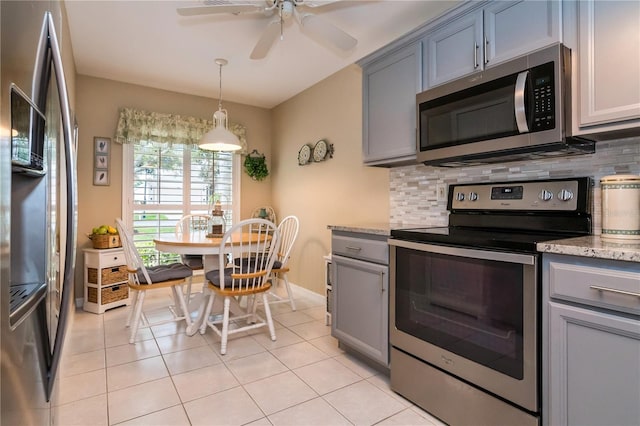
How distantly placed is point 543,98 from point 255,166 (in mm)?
3556

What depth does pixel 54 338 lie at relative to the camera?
926 millimetres

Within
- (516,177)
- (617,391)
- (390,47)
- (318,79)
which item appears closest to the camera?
(617,391)

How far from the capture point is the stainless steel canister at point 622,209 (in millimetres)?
1394

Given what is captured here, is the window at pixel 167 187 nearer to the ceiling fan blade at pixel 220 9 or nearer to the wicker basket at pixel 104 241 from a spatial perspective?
the wicker basket at pixel 104 241

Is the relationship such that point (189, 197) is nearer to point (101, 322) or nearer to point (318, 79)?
point (101, 322)

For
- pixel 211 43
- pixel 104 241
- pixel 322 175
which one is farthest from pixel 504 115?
pixel 104 241

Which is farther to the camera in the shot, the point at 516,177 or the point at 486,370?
the point at 516,177

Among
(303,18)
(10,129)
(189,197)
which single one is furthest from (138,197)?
(10,129)

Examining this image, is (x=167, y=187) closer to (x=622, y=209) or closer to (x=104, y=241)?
(x=104, y=241)

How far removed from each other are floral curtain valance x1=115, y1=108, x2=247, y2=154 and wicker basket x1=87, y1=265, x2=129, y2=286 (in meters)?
1.37

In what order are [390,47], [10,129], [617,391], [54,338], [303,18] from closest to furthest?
[10,129], [54,338], [617,391], [303,18], [390,47]

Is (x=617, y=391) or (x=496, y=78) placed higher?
(x=496, y=78)

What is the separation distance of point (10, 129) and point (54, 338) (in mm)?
600

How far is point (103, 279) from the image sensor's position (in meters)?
3.34
